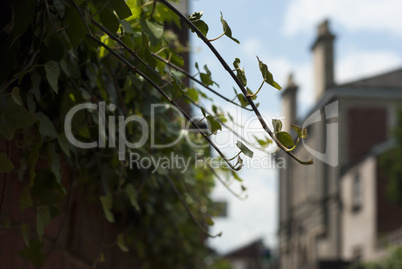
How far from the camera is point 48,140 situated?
1.83m

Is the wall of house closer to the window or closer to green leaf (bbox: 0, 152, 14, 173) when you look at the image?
the window

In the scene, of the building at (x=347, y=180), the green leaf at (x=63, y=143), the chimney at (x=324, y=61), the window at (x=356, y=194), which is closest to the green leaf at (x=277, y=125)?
the green leaf at (x=63, y=143)

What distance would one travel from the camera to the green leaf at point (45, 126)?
1.69m

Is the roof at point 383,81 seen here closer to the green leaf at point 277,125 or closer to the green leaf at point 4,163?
the green leaf at point 277,125

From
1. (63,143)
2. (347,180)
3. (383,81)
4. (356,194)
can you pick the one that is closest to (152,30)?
(63,143)

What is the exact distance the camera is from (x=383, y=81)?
29.3 metres

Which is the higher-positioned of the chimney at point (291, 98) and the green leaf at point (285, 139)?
the chimney at point (291, 98)

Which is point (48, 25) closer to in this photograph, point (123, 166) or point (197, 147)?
point (123, 166)

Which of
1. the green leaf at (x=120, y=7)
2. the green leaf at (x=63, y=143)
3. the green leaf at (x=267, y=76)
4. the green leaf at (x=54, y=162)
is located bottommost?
the green leaf at (x=54, y=162)

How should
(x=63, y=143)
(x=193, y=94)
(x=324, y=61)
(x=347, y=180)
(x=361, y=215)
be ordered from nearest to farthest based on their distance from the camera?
(x=63, y=143), (x=193, y=94), (x=361, y=215), (x=347, y=180), (x=324, y=61)

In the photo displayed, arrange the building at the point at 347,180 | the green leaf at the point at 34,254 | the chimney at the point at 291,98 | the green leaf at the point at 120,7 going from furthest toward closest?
the chimney at the point at 291,98 < the building at the point at 347,180 < the green leaf at the point at 34,254 < the green leaf at the point at 120,7

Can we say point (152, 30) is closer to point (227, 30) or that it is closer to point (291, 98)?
point (227, 30)

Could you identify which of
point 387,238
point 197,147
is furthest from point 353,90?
point 197,147

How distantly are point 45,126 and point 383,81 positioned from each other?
28.7 meters
